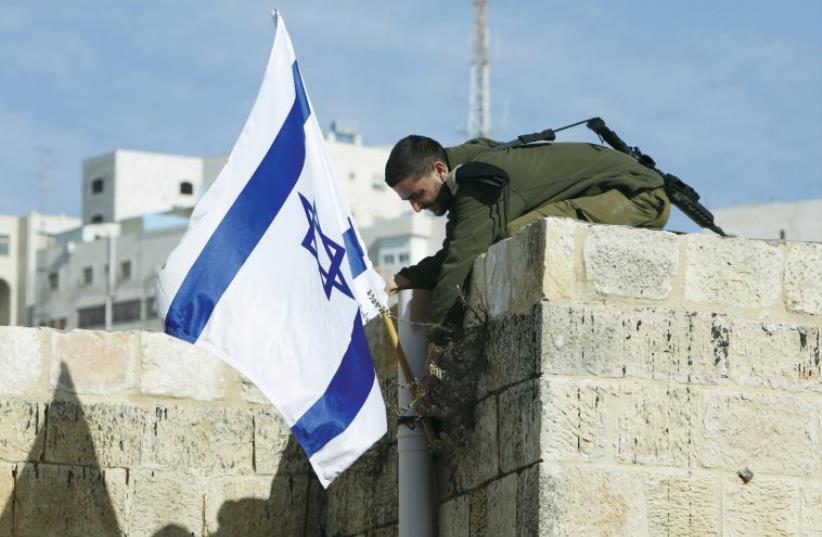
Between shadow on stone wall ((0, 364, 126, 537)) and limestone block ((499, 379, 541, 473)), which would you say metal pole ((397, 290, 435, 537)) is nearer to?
limestone block ((499, 379, 541, 473))

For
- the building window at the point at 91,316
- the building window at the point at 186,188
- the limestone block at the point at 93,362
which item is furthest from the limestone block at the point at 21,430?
the building window at the point at 186,188

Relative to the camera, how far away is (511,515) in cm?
652

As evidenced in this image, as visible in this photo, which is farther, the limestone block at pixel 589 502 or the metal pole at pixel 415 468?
the metal pole at pixel 415 468

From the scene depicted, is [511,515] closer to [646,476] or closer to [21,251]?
[646,476]

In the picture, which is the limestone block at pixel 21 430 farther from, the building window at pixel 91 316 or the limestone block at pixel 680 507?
the building window at pixel 91 316

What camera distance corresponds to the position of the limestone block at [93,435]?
345 inches

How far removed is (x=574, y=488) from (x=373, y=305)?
148 centimetres

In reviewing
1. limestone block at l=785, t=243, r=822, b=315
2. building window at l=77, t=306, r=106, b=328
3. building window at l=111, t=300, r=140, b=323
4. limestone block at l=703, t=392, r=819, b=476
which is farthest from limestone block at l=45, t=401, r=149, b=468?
building window at l=77, t=306, r=106, b=328

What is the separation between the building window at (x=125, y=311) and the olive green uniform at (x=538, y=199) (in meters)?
72.2

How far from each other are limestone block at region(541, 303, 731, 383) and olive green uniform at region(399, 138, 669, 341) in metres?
0.61

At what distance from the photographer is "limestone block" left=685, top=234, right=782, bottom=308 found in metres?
6.63

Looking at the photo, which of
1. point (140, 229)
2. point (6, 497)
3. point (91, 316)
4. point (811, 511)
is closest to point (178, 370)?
point (6, 497)

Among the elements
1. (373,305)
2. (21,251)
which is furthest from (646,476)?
(21,251)

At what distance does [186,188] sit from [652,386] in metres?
82.2
